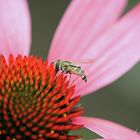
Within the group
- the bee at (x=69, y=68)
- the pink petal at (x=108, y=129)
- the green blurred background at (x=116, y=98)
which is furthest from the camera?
the green blurred background at (x=116, y=98)

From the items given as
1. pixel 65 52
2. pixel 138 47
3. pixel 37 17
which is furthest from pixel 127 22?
pixel 37 17

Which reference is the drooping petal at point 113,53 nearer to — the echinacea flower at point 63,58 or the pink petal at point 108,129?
the echinacea flower at point 63,58

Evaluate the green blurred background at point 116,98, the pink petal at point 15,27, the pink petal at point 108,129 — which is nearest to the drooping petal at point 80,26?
the pink petal at point 15,27

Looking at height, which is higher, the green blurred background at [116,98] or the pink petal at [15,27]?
the green blurred background at [116,98]

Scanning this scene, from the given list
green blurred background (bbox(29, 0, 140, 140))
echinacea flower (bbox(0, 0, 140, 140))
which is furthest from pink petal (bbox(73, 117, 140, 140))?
green blurred background (bbox(29, 0, 140, 140))

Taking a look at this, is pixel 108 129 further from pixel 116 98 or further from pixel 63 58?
pixel 116 98

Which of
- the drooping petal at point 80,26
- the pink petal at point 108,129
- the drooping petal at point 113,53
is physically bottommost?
the pink petal at point 108,129

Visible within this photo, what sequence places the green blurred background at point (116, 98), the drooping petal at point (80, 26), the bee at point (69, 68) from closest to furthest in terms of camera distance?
the bee at point (69, 68) < the drooping petal at point (80, 26) < the green blurred background at point (116, 98)

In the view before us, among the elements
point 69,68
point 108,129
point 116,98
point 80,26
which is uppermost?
point 116,98

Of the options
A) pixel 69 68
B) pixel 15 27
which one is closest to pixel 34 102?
pixel 69 68
